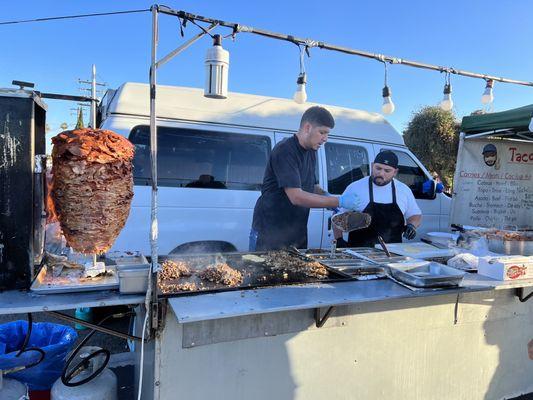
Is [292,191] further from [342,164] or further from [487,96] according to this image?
[487,96]

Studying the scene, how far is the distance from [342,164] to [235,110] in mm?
1548

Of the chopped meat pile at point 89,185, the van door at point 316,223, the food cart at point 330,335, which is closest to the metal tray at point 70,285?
the food cart at point 330,335

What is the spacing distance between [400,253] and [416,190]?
2.66 m

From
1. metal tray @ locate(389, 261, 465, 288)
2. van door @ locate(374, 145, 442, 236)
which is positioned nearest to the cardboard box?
metal tray @ locate(389, 261, 465, 288)

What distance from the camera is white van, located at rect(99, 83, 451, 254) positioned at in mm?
3973

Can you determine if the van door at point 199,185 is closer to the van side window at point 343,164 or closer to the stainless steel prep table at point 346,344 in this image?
the van side window at point 343,164

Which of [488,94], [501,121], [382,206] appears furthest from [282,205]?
[501,121]

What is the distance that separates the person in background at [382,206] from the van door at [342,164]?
96 centimetres

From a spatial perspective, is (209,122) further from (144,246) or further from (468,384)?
(468,384)

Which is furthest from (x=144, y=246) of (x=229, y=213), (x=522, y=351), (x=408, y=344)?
(x=522, y=351)

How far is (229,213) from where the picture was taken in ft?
14.2

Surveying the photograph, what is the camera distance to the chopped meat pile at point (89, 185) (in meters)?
1.73

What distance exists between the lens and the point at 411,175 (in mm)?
5332

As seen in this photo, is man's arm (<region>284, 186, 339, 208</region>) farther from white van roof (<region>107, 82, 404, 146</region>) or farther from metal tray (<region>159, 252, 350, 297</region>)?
white van roof (<region>107, 82, 404, 146</region>)
